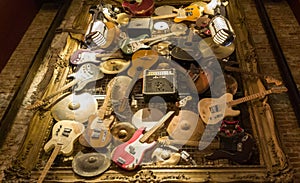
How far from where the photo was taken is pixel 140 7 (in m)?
5.91

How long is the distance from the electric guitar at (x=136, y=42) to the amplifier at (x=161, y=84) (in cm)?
68

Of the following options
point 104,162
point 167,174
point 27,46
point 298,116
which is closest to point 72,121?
point 104,162

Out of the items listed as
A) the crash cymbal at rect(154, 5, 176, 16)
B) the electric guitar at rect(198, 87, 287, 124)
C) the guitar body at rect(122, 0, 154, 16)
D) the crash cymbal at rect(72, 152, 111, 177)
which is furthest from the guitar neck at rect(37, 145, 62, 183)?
the crash cymbal at rect(154, 5, 176, 16)

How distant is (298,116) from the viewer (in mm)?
4219

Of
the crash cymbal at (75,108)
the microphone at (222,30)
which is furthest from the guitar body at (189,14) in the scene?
the crash cymbal at (75,108)

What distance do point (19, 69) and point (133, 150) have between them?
107 inches

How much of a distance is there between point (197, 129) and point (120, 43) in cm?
206

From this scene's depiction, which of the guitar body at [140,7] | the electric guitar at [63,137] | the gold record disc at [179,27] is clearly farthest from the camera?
the guitar body at [140,7]

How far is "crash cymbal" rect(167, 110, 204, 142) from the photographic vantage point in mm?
3865

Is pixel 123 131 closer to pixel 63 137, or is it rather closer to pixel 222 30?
pixel 63 137

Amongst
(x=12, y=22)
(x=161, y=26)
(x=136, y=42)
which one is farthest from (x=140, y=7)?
(x=12, y=22)

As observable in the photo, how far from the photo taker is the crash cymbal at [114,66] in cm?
480

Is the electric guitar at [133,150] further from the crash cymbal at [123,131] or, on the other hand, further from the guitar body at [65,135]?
the guitar body at [65,135]

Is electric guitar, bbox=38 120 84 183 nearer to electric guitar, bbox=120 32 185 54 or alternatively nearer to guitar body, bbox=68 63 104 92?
guitar body, bbox=68 63 104 92
